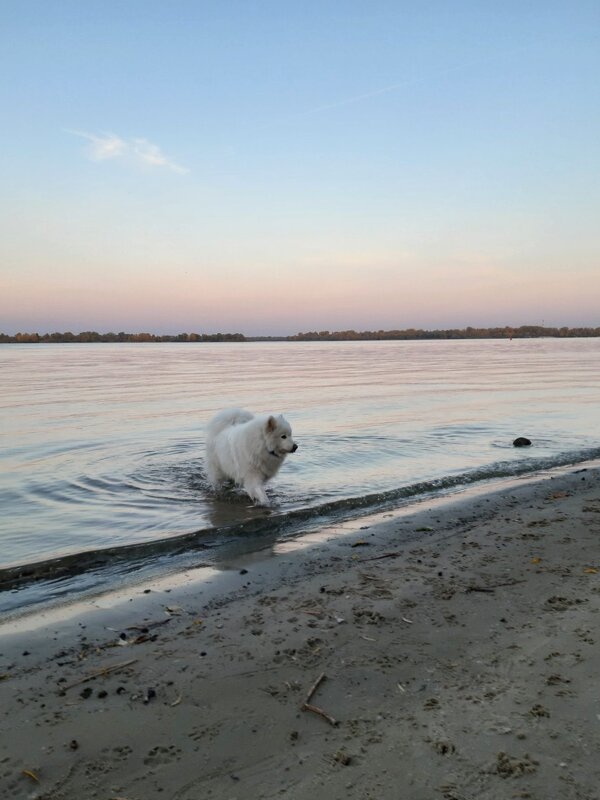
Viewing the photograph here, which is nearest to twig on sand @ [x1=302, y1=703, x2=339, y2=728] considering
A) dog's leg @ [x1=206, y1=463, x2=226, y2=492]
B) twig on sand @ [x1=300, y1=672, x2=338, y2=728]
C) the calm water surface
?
twig on sand @ [x1=300, y1=672, x2=338, y2=728]

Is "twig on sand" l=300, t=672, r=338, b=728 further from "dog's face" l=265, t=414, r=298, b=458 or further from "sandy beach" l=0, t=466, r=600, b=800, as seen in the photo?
"dog's face" l=265, t=414, r=298, b=458

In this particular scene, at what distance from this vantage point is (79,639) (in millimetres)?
4035

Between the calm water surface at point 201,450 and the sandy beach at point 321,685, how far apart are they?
222 centimetres

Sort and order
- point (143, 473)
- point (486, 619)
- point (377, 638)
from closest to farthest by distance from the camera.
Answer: point (377, 638), point (486, 619), point (143, 473)

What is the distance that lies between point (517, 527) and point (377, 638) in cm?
320

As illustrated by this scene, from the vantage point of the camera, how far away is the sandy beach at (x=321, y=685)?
2508 millimetres

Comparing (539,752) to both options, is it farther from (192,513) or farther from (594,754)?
(192,513)

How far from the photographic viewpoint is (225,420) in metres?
9.70

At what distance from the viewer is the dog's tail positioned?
31.5 ft

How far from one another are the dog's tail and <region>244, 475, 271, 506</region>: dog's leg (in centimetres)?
132

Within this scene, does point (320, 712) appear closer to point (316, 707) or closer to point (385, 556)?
point (316, 707)

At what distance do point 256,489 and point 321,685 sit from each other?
5129mm

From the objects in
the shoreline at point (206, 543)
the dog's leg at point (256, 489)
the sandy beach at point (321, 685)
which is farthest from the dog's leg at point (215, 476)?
the sandy beach at point (321, 685)

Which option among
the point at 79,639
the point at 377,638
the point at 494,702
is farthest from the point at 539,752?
the point at 79,639
